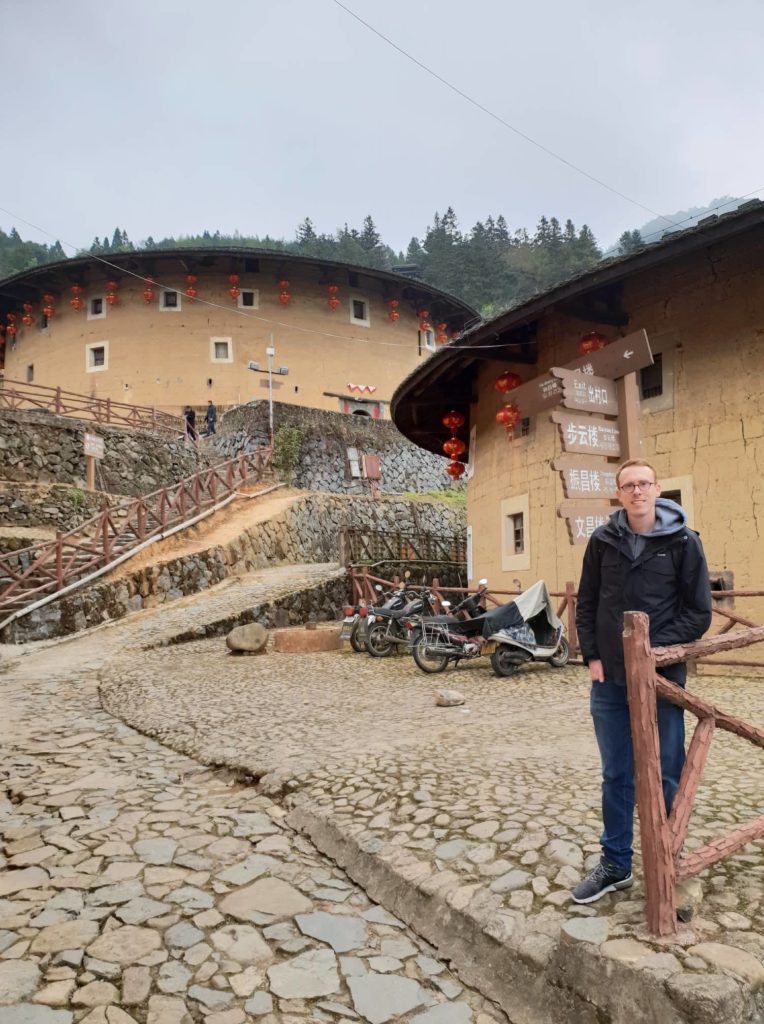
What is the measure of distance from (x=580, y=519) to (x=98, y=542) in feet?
41.9

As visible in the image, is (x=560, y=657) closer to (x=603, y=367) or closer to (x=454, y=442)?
(x=603, y=367)

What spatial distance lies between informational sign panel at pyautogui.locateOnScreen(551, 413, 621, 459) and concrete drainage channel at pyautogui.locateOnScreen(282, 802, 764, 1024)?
330 cm

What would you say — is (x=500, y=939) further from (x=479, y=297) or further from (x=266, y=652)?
(x=479, y=297)

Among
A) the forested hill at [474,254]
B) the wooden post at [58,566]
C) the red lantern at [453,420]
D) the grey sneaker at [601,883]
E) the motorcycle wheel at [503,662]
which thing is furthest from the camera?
the forested hill at [474,254]

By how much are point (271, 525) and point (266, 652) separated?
911 centimetres

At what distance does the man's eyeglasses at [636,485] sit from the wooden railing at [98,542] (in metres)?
12.6

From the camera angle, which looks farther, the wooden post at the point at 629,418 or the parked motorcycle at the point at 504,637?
the parked motorcycle at the point at 504,637

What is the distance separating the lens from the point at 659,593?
8.93ft

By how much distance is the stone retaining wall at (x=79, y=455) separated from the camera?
62.1 ft

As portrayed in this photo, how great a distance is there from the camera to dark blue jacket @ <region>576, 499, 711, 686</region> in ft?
8.86

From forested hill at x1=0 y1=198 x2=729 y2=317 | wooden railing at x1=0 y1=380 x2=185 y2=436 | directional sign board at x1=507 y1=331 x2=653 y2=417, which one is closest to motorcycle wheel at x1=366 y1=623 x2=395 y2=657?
directional sign board at x1=507 y1=331 x2=653 y2=417

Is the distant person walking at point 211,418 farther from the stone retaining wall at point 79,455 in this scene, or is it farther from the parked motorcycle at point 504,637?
the parked motorcycle at point 504,637

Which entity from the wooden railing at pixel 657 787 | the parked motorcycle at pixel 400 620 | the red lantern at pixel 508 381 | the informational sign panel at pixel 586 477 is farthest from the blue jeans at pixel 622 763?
the red lantern at pixel 508 381

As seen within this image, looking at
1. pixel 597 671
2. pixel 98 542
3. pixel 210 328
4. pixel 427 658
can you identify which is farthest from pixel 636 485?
pixel 210 328
